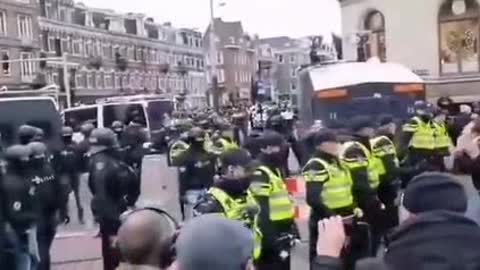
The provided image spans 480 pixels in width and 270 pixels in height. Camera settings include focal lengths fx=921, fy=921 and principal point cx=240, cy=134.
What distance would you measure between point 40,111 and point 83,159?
1268 millimetres

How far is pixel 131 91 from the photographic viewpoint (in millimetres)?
94688

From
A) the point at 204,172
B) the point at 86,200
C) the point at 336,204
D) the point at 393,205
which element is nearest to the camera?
the point at 336,204

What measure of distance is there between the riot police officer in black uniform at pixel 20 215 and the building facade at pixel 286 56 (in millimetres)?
117034

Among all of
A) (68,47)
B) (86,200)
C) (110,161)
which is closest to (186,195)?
(110,161)

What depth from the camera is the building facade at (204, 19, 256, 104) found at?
385 ft

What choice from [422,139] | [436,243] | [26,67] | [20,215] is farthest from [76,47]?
[436,243]

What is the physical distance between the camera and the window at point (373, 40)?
38.6m

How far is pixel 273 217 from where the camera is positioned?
27.4ft

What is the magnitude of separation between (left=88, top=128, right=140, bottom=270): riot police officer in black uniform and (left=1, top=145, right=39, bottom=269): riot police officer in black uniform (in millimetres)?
1353

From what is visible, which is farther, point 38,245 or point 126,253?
point 38,245

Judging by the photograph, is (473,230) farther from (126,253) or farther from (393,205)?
(393,205)

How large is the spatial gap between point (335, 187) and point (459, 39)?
2866cm

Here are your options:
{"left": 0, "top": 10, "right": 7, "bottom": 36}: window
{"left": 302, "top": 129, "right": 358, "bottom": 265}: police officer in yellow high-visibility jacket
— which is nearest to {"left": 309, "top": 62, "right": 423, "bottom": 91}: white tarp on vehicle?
{"left": 302, "top": 129, "right": 358, "bottom": 265}: police officer in yellow high-visibility jacket

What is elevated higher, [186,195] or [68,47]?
[68,47]
